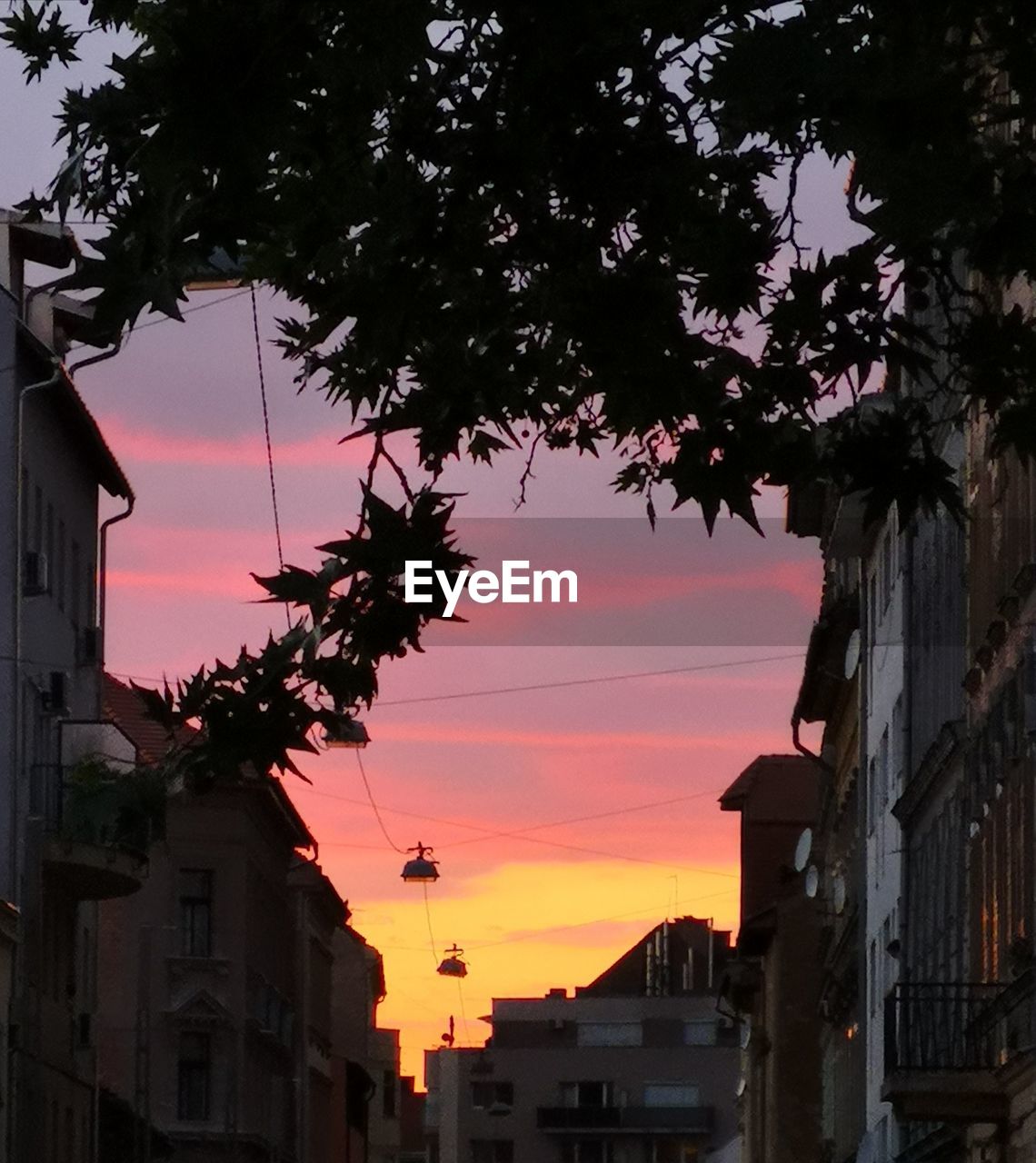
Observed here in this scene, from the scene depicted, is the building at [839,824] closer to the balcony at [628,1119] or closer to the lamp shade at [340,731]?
the lamp shade at [340,731]

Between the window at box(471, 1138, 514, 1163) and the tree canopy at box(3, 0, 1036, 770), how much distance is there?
4951 inches

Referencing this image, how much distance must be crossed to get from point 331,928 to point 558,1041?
59.5 m

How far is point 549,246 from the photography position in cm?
905

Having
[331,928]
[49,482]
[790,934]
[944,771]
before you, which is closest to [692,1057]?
[331,928]

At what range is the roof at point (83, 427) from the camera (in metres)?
35.8

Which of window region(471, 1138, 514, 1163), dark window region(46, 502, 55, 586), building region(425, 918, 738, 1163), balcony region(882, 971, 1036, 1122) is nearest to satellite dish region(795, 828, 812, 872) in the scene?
dark window region(46, 502, 55, 586)

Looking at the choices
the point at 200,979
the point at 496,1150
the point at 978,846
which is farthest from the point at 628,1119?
the point at 978,846

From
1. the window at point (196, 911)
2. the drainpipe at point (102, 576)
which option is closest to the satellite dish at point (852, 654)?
the drainpipe at point (102, 576)

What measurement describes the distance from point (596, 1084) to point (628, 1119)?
6.82 ft

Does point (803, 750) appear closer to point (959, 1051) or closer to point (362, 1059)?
point (959, 1051)

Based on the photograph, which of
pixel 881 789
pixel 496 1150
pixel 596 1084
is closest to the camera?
pixel 881 789

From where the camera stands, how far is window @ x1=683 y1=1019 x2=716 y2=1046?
134 meters

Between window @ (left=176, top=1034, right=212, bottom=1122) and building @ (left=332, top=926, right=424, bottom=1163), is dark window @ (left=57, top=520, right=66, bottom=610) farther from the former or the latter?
building @ (left=332, top=926, right=424, bottom=1163)

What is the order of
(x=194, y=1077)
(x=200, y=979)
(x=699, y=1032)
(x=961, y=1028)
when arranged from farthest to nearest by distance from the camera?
1. (x=699, y=1032)
2. (x=194, y=1077)
3. (x=200, y=979)
4. (x=961, y=1028)
